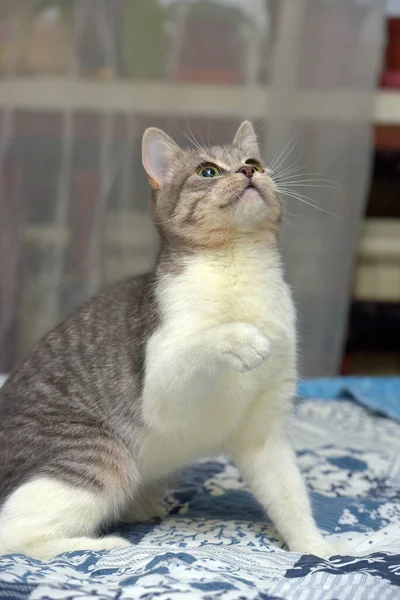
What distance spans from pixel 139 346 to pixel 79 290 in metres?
1.76

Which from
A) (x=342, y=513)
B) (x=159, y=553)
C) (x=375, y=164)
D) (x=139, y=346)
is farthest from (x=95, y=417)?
(x=375, y=164)

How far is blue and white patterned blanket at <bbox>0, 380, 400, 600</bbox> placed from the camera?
48.6 inches

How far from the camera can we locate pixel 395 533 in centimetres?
170

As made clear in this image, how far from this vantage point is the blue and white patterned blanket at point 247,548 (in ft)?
4.05

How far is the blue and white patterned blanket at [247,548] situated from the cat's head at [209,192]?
2.05 ft

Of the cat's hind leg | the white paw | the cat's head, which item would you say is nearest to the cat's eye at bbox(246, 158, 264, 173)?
the cat's head

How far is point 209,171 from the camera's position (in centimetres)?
173

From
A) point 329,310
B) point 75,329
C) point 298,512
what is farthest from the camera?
point 329,310

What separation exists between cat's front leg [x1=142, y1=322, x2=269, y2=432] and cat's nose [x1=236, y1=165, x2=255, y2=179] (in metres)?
0.35

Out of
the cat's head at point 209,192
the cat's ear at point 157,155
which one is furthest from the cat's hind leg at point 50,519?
the cat's ear at point 157,155

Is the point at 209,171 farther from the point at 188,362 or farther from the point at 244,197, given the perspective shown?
the point at 188,362

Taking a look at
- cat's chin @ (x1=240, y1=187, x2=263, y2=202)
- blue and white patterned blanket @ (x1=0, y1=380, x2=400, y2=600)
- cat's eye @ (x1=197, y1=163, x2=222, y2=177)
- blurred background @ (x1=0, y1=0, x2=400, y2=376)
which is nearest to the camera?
blue and white patterned blanket @ (x1=0, y1=380, x2=400, y2=600)

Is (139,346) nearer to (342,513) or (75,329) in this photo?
(75,329)

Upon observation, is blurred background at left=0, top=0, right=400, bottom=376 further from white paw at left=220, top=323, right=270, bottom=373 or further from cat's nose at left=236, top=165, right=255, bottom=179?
white paw at left=220, top=323, right=270, bottom=373
